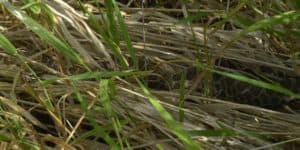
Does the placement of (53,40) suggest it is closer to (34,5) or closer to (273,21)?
(34,5)

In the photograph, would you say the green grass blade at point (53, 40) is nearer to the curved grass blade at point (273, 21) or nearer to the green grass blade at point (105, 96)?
the green grass blade at point (105, 96)

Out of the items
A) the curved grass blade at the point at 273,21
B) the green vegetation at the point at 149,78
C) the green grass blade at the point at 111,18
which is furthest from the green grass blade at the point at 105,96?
the curved grass blade at the point at 273,21

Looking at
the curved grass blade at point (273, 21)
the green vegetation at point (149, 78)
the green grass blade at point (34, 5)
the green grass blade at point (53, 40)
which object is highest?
the green grass blade at point (34, 5)

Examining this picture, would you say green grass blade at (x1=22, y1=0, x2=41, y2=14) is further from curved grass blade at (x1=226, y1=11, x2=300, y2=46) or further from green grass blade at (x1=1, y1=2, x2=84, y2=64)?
curved grass blade at (x1=226, y1=11, x2=300, y2=46)

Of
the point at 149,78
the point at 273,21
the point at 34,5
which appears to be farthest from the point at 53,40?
the point at 273,21

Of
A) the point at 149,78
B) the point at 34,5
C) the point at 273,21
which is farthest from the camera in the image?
the point at 149,78

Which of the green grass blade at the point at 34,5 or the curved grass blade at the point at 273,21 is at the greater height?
the green grass blade at the point at 34,5

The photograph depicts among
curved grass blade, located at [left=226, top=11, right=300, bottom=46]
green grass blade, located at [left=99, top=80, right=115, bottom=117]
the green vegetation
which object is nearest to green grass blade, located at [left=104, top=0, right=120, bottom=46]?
the green vegetation

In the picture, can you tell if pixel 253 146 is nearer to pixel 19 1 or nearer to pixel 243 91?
pixel 243 91
